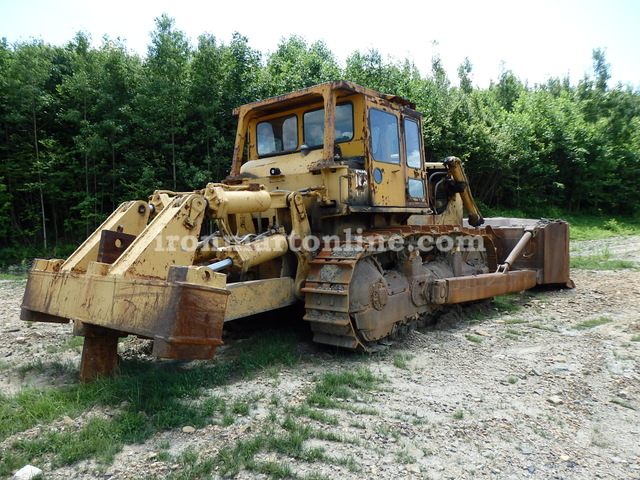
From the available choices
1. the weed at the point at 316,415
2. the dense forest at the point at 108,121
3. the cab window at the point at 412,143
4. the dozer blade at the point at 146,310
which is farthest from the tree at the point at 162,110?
the weed at the point at 316,415

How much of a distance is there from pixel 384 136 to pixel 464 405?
3502mm

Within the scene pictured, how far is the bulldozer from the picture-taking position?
3.75 meters

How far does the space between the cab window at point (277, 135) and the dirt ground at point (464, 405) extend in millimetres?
2738

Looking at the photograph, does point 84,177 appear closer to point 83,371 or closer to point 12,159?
point 12,159

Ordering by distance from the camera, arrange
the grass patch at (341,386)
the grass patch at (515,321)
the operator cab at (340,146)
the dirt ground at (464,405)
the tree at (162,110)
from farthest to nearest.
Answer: the tree at (162,110), the grass patch at (515,321), the operator cab at (340,146), the grass patch at (341,386), the dirt ground at (464,405)

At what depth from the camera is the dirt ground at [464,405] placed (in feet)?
9.94

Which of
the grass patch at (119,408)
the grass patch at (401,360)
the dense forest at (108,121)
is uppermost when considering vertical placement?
the dense forest at (108,121)

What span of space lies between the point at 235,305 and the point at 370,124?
9.39ft

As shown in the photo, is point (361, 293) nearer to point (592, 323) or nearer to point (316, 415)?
point (316, 415)

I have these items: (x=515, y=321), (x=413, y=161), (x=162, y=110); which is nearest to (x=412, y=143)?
(x=413, y=161)

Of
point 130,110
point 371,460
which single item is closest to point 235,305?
point 371,460

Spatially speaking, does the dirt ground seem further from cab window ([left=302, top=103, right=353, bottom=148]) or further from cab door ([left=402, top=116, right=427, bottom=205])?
cab window ([left=302, top=103, right=353, bottom=148])

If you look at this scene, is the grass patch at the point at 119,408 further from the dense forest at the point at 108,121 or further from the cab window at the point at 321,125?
the dense forest at the point at 108,121

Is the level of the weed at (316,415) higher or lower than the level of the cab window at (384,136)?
lower
